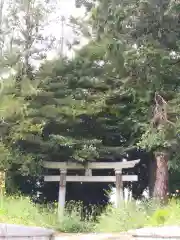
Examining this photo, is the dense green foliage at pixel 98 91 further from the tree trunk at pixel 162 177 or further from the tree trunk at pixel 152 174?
the tree trunk at pixel 152 174

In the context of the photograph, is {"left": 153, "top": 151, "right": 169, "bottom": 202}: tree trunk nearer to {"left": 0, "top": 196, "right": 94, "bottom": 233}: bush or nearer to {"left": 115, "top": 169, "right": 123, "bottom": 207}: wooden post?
{"left": 115, "top": 169, "right": 123, "bottom": 207}: wooden post

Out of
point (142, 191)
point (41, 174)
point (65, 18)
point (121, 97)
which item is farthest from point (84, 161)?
point (65, 18)

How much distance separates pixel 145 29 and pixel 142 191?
321 inches

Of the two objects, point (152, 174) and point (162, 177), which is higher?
point (152, 174)

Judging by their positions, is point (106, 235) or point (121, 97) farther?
point (121, 97)

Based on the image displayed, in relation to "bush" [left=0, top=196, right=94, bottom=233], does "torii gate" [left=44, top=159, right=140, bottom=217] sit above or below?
above

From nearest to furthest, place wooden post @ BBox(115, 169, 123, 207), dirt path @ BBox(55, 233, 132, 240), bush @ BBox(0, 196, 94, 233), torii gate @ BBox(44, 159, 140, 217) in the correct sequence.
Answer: dirt path @ BBox(55, 233, 132, 240)
bush @ BBox(0, 196, 94, 233)
wooden post @ BBox(115, 169, 123, 207)
torii gate @ BBox(44, 159, 140, 217)

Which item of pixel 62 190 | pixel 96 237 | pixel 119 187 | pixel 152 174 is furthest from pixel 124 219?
pixel 152 174

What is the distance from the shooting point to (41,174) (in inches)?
600

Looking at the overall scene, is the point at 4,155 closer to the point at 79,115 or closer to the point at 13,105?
the point at 13,105

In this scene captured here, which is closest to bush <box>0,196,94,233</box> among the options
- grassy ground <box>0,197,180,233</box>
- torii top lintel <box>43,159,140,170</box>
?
grassy ground <box>0,197,180,233</box>

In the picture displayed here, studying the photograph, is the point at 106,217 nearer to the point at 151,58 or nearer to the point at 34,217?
the point at 34,217

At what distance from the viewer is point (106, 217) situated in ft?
39.5

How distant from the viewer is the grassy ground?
1065 cm
